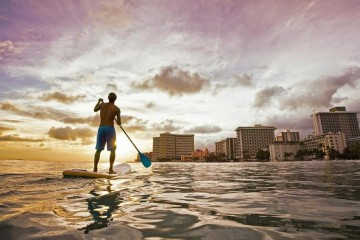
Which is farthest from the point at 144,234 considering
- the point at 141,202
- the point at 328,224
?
the point at 328,224

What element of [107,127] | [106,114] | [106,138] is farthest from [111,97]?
[106,138]

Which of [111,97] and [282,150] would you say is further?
[282,150]

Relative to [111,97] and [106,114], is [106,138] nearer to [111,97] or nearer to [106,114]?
[106,114]

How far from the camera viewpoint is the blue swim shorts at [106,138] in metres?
8.99

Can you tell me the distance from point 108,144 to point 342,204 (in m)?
7.70

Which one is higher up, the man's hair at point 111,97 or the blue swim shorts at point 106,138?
the man's hair at point 111,97

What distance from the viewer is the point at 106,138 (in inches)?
358

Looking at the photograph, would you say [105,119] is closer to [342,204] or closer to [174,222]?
[174,222]

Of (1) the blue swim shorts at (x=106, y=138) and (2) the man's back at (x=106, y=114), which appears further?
(2) the man's back at (x=106, y=114)

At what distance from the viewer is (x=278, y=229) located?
2303mm

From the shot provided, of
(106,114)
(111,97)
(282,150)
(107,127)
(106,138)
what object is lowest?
(106,138)

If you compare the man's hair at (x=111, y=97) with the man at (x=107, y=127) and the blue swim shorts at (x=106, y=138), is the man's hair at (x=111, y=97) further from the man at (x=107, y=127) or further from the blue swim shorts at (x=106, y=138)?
the blue swim shorts at (x=106, y=138)

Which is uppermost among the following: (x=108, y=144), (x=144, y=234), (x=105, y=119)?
(x=105, y=119)

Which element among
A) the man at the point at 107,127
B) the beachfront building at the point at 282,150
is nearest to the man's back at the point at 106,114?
the man at the point at 107,127
